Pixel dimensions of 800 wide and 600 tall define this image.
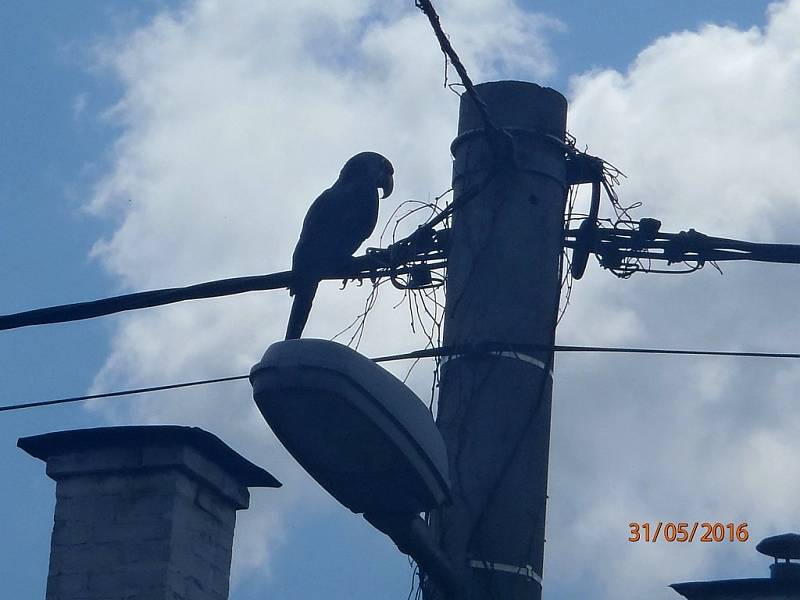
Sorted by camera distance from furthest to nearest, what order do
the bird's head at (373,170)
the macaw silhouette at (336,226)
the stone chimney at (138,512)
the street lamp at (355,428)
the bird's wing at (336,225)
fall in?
the stone chimney at (138,512) → the bird's head at (373,170) → the bird's wing at (336,225) → the macaw silhouette at (336,226) → the street lamp at (355,428)

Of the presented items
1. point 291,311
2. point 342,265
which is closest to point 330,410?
point 291,311

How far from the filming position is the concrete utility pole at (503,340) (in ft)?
12.9

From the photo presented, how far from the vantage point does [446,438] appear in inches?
161

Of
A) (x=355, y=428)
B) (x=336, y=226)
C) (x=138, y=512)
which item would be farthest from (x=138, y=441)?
(x=355, y=428)

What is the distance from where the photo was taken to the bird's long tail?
490 cm

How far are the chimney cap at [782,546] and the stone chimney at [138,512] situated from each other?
2571mm

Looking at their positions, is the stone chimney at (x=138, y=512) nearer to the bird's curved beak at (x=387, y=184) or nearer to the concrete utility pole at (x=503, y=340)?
the bird's curved beak at (x=387, y=184)

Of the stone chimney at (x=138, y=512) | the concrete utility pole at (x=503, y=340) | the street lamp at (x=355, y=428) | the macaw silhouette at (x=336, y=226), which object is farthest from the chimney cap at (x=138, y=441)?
the street lamp at (x=355, y=428)

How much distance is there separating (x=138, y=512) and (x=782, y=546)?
3.04 m

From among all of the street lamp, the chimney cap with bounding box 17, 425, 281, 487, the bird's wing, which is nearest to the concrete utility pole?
the street lamp

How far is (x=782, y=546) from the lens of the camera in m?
6.74

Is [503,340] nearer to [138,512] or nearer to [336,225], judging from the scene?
[336,225]

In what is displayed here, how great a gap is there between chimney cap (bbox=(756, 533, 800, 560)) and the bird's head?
255cm

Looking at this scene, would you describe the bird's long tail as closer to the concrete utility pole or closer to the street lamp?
the concrete utility pole
